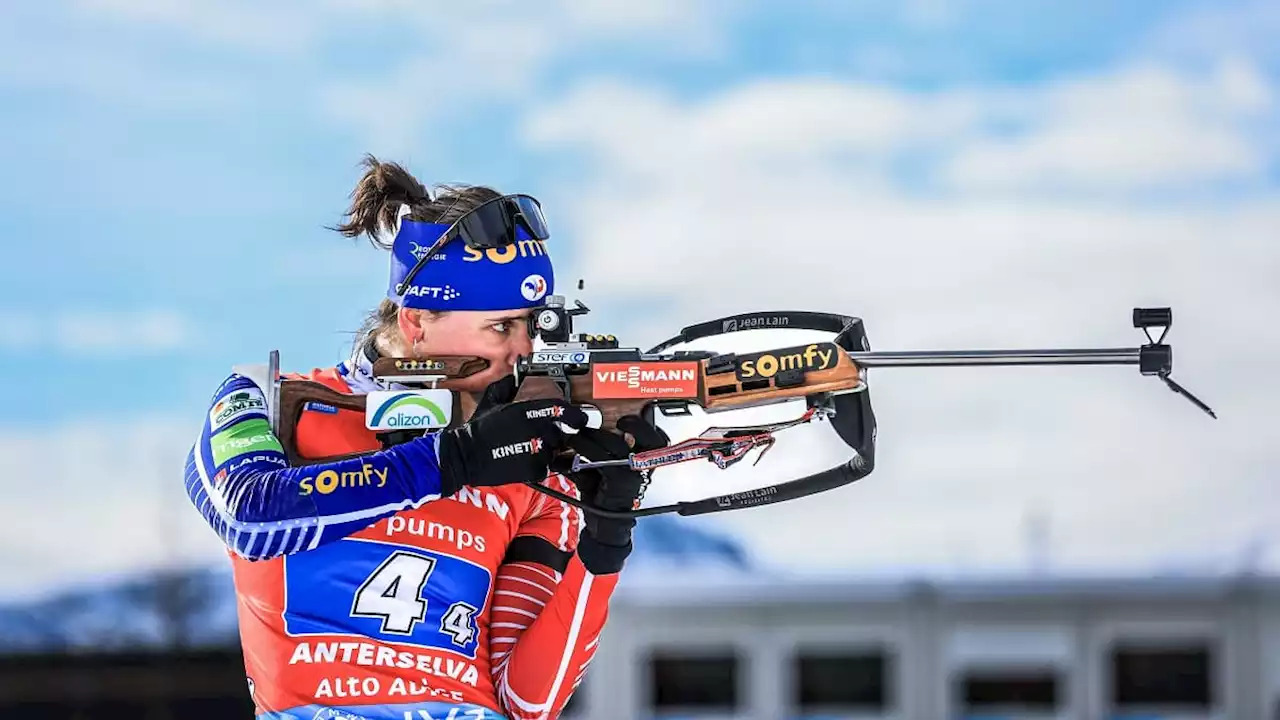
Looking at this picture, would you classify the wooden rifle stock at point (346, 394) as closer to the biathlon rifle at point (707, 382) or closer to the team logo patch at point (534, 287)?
the biathlon rifle at point (707, 382)

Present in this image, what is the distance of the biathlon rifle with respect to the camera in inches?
130

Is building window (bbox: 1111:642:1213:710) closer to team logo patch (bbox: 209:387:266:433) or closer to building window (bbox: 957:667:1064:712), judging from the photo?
building window (bbox: 957:667:1064:712)

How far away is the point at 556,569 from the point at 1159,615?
11.9 m

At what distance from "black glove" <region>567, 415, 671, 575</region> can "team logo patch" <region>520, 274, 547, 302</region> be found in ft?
1.23

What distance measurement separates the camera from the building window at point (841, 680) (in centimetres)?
1427

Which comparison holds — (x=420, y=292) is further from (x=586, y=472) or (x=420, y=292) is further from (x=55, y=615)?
(x=55, y=615)

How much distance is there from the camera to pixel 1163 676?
568 inches

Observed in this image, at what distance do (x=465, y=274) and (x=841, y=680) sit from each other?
1154 cm

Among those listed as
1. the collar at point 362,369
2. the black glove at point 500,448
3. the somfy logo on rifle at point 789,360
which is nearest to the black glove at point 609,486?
the black glove at point 500,448

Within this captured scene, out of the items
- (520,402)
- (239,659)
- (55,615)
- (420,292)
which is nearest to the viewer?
(520,402)

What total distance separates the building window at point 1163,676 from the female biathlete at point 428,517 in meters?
11.7

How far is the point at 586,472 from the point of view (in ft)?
11.2

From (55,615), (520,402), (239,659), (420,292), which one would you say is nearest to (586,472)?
(520,402)

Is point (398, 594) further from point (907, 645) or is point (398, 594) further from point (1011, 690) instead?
point (1011, 690)
